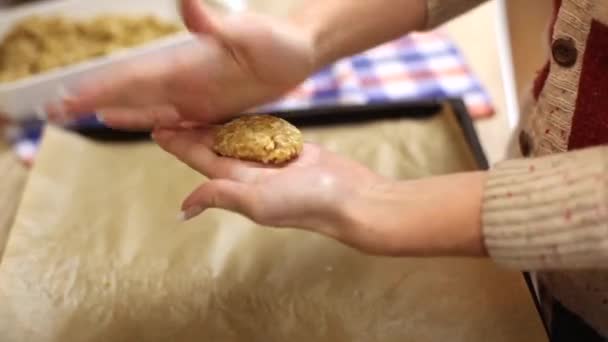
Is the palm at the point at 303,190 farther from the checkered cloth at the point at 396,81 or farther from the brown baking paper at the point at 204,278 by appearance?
the checkered cloth at the point at 396,81

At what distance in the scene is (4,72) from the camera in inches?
41.3

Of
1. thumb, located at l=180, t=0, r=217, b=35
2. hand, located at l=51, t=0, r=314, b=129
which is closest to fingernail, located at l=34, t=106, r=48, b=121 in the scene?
hand, located at l=51, t=0, r=314, b=129

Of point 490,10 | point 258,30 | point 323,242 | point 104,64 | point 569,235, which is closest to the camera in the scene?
point 569,235

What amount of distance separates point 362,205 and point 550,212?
13 cm

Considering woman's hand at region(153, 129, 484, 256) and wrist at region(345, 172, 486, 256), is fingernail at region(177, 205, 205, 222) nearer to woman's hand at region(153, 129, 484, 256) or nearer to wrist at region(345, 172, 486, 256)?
woman's hand at region(153, 129, 484, 256)

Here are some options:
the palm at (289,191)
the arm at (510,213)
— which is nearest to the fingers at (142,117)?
the palm at (289,191)

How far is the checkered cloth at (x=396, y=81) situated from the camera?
998mm

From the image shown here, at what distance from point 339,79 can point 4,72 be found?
476 mm

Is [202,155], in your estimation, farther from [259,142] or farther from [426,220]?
[426,220]

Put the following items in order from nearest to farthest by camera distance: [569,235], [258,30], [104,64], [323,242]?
[569,235] < [258,30] < [323,242] < [104,64]

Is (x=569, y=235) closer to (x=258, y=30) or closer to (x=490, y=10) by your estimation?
(x=258, y=30)

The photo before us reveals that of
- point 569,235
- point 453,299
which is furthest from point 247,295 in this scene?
point 569,235

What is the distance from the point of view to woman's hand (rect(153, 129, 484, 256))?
1.65 feet

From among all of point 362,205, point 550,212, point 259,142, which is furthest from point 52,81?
point 550,212
